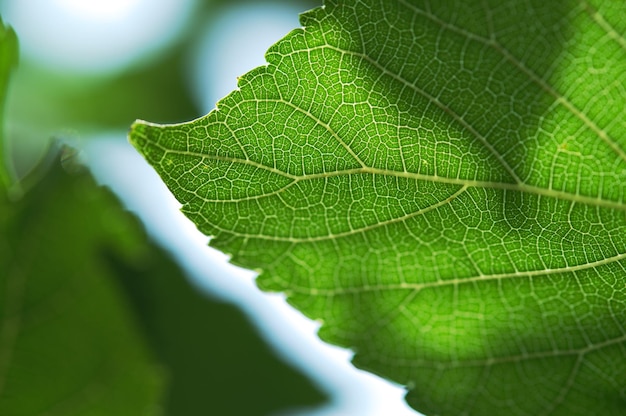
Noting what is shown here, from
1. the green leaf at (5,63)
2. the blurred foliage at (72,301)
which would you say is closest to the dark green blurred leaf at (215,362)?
the blurred foliage at (72,301)

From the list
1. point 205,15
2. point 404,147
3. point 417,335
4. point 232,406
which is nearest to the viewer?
point 404,147

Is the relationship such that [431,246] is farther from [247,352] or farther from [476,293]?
[247,352]

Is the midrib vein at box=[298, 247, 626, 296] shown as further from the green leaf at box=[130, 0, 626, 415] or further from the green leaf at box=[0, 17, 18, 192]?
the green leaf at box=[0, 17, 18, 192]

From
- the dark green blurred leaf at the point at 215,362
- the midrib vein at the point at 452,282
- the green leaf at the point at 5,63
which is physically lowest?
the dark green blurred leaf at the point at 215,362

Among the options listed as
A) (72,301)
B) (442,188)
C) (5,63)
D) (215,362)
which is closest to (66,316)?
(72,301)

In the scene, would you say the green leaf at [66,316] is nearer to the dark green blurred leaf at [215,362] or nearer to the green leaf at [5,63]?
the green leaf at [5,63]

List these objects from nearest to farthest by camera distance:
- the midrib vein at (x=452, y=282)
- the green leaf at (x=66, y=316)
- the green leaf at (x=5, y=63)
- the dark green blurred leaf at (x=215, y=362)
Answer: the midrib vein at (x=452, y=282)
the green leaf at (x=5, y=63)
the green leaf at (x=66, y=316)
the dark green blurred leaf at (x=215, y=362)

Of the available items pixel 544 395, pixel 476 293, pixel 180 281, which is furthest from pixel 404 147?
pixel 180 281
